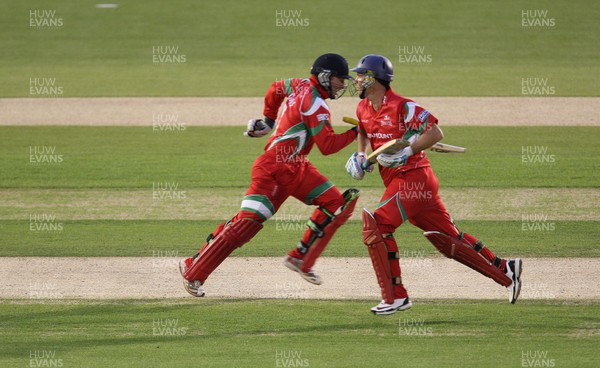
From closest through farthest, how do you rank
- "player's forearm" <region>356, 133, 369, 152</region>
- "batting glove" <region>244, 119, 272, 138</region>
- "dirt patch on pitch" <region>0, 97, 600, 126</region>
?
"player's forearm" <region>356, 133, 369, 152</region>
"batting glove" <region>244, 119, 272, 138</region>
"dirt patch on pitch" <region>0, 97, 600, 126</region>

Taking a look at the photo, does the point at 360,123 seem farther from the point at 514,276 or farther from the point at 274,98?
the point at 514,276

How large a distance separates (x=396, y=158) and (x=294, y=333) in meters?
1.84

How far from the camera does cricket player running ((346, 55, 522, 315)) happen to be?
943 cm

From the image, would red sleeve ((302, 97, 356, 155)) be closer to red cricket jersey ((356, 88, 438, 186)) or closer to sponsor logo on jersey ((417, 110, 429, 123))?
red cricket jersey ((356, 88, 438, 186))

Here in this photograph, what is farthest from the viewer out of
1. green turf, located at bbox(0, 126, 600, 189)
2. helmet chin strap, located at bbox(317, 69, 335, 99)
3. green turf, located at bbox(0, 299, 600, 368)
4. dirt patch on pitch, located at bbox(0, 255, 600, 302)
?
green turf, located at bbox(0, 126, 600, 189)

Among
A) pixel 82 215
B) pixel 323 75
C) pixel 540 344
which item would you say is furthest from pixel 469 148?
pixel 540 344

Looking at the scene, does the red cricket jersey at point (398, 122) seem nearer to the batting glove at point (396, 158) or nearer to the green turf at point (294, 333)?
the batting glove at point (396, 158)

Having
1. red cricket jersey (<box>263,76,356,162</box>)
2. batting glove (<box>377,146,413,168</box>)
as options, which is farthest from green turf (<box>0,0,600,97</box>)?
batting glove (<box>377,146,413,168</box>)

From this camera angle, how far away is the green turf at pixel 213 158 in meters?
16.2

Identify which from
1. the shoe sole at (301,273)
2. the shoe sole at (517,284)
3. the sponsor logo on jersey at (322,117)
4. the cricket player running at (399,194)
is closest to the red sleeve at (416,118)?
the cricket player running at (399,194)

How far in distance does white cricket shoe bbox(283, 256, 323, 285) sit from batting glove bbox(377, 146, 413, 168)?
59.9 inches

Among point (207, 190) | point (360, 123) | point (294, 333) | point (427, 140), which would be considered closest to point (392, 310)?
point (294, 333)

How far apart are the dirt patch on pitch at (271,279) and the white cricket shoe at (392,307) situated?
31.2 inches

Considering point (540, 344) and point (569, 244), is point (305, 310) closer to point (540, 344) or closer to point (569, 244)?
point (540, 344)
